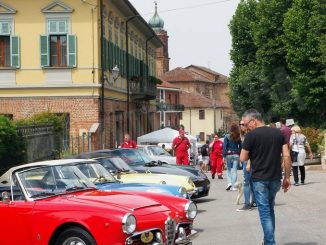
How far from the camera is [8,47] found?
1184 inches

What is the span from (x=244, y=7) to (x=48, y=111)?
2279cm

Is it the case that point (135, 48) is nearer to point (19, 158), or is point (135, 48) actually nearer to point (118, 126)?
point (118, 126)

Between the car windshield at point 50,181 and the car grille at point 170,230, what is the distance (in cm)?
147

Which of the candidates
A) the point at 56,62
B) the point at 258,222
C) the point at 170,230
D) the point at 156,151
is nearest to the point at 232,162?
the point at 258,222

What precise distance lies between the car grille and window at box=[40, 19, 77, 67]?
72.2 ft

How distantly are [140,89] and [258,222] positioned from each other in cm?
3113

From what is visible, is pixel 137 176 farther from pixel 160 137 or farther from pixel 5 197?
pixel 160 137

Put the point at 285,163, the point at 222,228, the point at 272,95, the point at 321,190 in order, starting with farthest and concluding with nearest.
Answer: the point at 272,95 → the point at 321,190 → the point at 222,228 → the point at 285,163

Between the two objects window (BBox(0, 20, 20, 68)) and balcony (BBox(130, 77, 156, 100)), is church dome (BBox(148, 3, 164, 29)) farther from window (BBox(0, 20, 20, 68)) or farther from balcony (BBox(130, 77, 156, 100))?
window (BBox(0, 20, 20, 68))

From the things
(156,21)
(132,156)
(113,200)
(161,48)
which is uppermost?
(156,21)

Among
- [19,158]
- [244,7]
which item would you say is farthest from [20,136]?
[244,7]

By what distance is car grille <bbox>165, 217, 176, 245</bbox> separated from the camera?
8141mm

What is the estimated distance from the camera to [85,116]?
30.2m

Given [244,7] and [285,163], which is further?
[244,7]
